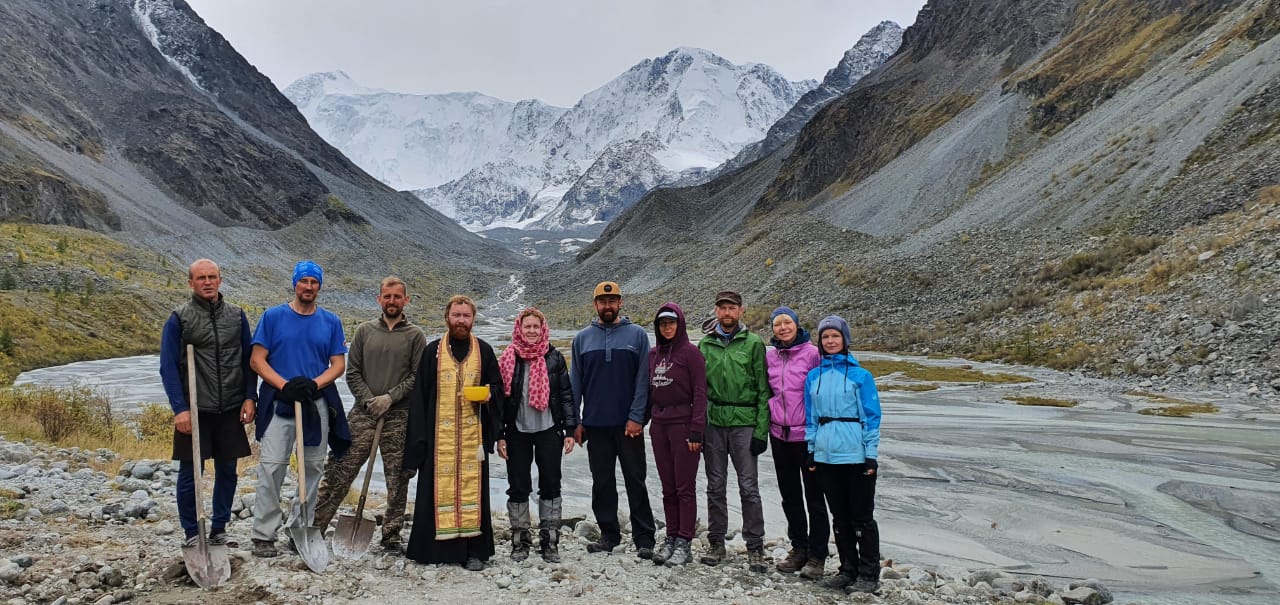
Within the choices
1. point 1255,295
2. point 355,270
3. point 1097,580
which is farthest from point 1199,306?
point 355,270

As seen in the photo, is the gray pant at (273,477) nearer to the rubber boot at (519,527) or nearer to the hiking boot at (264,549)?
the hiking boot at (264,549)

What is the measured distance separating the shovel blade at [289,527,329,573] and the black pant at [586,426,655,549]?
2304mm

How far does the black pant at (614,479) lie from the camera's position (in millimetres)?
6543

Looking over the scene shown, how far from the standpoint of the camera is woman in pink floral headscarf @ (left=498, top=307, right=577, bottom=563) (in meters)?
6.35

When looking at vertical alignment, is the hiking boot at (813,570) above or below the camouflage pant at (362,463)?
below

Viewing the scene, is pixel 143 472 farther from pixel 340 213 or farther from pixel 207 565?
pixel 340 213

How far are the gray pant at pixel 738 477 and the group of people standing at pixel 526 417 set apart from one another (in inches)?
0.8

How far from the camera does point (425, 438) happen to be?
612 centimetres

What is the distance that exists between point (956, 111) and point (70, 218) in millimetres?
78996

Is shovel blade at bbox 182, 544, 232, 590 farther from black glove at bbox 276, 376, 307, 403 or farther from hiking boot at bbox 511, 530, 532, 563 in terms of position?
hiking boot at bbox 511, 530, 532, 563

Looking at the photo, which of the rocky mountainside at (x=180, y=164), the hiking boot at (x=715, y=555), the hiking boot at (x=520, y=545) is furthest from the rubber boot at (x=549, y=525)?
the rocky mountainside at (x=180, y=164)

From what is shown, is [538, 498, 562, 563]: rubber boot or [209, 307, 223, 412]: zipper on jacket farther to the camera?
[538, 498, 562, 563]: rubber boot

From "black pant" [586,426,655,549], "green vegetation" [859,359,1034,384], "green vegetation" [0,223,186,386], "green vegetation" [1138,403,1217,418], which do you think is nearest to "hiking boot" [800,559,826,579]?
"black pant" [586,426,655,549]

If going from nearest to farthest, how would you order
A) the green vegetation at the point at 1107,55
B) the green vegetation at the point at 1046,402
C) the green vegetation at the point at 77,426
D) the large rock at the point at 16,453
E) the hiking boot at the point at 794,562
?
the hiking boot at the point at 794,562 → the large rock at the point at 16,453 → the green vegetation at the point at 77,426 → the green vegetation at the point at 1046,402 → the green vegetation at the point at 1107,55
